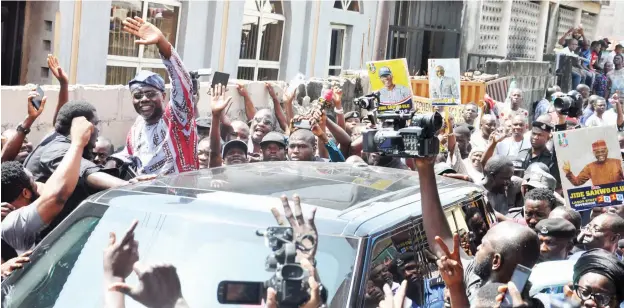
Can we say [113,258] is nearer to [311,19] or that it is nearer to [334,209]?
[334,209]

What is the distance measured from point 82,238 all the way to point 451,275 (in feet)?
5.08

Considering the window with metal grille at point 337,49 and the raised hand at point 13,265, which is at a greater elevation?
the window with metal grille at point 337,49

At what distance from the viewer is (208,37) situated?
46.5 feet

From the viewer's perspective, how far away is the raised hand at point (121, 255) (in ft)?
11.9

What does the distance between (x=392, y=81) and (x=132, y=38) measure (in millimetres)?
4959

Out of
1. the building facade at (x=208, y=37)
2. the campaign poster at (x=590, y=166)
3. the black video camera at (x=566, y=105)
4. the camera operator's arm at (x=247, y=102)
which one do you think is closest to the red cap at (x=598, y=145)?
the campaign poster at (x=590, y=166)

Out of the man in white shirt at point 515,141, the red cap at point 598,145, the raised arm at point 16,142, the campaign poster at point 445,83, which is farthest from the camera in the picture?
the campaign poster at point 445,83

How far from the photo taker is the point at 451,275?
3457 mm

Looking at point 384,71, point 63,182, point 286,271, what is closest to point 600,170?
point 384,71

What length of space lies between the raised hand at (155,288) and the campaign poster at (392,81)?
6058mm

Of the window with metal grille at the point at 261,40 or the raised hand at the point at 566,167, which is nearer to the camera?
the raised hand at the point at 566,167

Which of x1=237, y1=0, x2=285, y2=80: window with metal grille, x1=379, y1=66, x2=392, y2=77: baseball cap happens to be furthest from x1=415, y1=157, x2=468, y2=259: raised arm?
x1=237, y1=0, x2=285, y2=80: window with metal grille

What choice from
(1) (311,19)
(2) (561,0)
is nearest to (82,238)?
(1) (311,19)

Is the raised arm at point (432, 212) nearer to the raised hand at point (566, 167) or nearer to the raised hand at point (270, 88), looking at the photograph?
the raised hand at point (566, 167)
